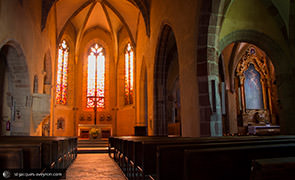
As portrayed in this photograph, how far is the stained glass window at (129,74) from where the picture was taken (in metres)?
17.1

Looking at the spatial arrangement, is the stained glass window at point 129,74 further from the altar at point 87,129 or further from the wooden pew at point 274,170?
the wooden pew at point 274,170

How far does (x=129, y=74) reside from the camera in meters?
17.5

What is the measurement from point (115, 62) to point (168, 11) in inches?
401

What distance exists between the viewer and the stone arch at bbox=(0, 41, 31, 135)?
8703 millimetres

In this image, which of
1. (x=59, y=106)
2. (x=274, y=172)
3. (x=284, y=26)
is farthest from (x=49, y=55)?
(x=274, y=172)

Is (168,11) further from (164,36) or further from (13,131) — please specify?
(13,131)

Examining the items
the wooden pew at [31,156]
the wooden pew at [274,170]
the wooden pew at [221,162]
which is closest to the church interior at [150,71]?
the wooden pew at [221,162]

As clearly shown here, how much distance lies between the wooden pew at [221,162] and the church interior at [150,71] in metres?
0.01

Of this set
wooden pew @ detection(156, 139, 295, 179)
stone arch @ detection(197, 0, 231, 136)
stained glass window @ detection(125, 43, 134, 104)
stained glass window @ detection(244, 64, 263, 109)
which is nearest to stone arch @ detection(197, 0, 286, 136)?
stone arch @ detection(197, 0, 231, 136)

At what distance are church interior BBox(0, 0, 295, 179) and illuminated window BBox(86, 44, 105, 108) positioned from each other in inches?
3.2

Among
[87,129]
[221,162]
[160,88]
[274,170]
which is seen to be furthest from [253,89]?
[274,170]

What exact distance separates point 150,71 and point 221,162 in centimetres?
1006

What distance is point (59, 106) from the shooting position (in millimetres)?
15805

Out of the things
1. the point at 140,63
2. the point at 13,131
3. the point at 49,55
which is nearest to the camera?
the point at 13,131
